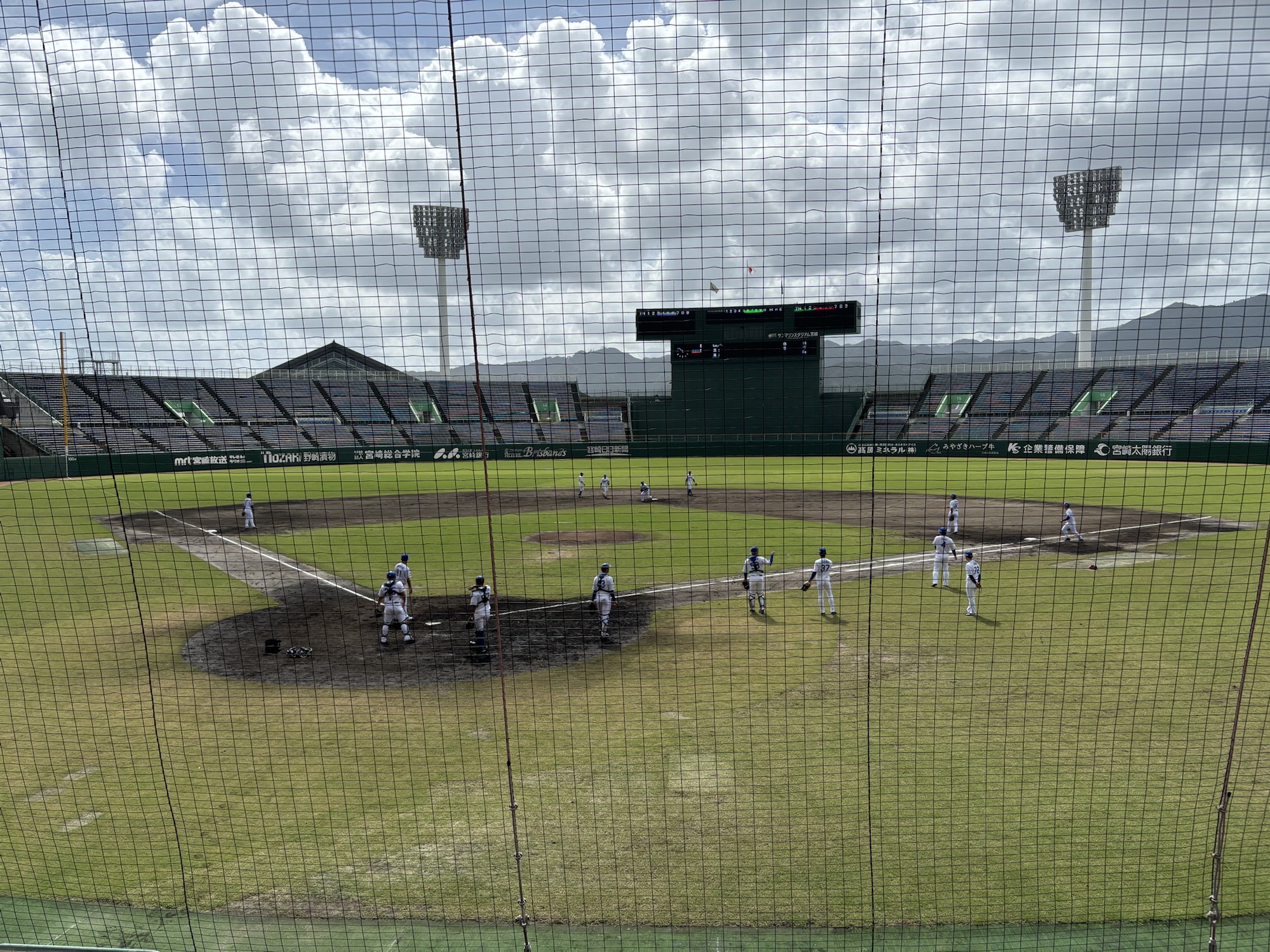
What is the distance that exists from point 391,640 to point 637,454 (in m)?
39.6

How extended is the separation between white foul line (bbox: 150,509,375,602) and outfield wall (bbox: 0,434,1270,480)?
10.4 metres

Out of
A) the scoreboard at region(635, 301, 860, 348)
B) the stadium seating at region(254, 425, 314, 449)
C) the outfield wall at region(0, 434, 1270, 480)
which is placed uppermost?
the scoreboard at region(635, 301, 860, 348)

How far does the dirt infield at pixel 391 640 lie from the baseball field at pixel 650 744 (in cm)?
9

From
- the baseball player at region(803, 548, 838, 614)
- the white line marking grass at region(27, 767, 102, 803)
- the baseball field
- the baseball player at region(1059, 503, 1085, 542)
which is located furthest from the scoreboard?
the white line marking grass at region(27, 767, 102, 803)

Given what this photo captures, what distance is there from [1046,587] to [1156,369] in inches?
1343

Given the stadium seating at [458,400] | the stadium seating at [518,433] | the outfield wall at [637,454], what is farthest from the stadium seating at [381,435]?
the stadium seating at [518,433]

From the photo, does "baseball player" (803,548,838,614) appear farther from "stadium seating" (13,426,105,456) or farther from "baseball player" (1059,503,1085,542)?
"stadium seating" (13,426,105,456)

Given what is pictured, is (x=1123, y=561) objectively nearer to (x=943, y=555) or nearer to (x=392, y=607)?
(x=943, y=555)

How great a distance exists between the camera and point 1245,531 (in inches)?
839

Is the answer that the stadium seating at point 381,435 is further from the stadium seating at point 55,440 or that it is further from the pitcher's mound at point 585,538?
the pitcher's mound at point 585,538

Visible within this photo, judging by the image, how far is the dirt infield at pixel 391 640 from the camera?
1109 centimetres

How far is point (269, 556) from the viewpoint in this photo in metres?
20.5

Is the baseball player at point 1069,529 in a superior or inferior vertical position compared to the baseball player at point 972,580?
inferior

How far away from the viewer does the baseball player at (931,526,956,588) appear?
601 inches
